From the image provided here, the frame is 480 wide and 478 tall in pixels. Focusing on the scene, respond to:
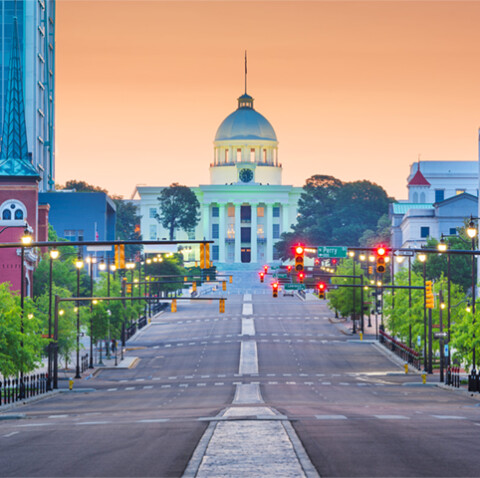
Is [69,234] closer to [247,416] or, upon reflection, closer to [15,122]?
[15,122]

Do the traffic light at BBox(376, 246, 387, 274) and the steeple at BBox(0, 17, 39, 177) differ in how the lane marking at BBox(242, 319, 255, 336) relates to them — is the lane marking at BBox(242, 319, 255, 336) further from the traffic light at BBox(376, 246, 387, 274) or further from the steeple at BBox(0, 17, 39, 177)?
the traffic light at BBox(376, 246, 387, 274)

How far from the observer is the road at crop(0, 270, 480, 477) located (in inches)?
976

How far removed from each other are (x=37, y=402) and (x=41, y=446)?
26685 mm

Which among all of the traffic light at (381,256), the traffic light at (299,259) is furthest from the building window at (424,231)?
the traffic light at (381,256)

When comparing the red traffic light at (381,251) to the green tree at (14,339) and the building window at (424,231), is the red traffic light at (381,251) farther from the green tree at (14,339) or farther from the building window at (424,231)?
the building window at (424,231)

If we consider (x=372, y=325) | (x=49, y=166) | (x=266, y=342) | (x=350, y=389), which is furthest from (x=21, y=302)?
(x=49, y=166)

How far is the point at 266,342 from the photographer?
102 metres

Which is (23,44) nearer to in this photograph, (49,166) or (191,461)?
(49,166)

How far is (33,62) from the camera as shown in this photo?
16525 cm

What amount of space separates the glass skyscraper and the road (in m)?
70.6

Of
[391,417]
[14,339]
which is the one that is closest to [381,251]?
[391,417]

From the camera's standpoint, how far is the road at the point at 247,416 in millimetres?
24781

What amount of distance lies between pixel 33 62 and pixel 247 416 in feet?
450

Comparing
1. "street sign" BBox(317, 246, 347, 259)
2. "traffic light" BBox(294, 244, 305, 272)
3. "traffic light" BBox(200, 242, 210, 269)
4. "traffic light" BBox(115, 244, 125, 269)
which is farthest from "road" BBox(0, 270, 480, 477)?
"street sign" BBox(317, 246, 347, 259)
